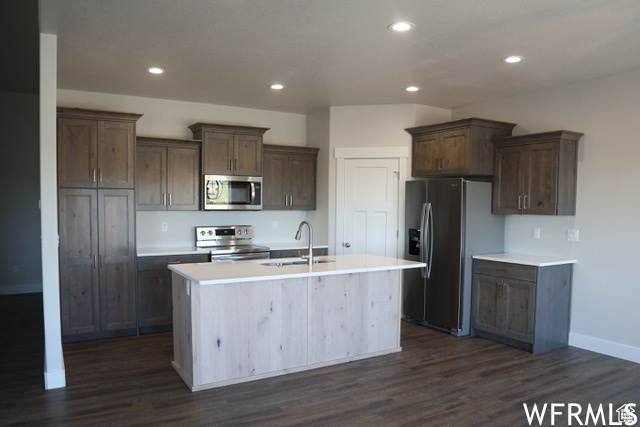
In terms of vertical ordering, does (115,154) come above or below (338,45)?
below

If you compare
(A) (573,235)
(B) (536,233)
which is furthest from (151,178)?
(A) (573,235)

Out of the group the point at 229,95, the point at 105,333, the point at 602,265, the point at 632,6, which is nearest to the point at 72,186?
the point at 105,333

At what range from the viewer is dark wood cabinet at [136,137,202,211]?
17.1ft

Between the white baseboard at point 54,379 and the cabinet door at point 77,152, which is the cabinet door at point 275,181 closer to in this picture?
the cabinet door at point 77,152

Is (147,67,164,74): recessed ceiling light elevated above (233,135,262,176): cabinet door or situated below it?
above

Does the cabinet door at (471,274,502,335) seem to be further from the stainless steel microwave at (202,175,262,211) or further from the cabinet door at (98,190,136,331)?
the cabinet door at (98,190,136,331)

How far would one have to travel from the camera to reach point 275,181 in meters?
6.07

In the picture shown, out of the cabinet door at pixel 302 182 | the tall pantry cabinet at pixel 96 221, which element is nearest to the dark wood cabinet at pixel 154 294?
the tall pantry cabinet at pixel 96 221

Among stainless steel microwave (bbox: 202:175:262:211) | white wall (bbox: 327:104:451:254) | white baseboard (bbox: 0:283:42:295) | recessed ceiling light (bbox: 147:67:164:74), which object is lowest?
white baseboard (bbox: 0:283:42:295)

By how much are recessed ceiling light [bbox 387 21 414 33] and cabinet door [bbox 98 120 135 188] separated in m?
2.88

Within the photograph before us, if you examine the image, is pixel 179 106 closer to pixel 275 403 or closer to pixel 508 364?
pixel 275 403

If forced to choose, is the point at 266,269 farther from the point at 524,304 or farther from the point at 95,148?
the point at 524,304

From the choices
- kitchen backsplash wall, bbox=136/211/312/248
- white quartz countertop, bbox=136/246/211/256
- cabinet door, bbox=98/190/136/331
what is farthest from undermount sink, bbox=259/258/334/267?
kitchen backsplash wall, bbox=136/211/312/248

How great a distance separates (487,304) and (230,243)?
3146 millimetres
